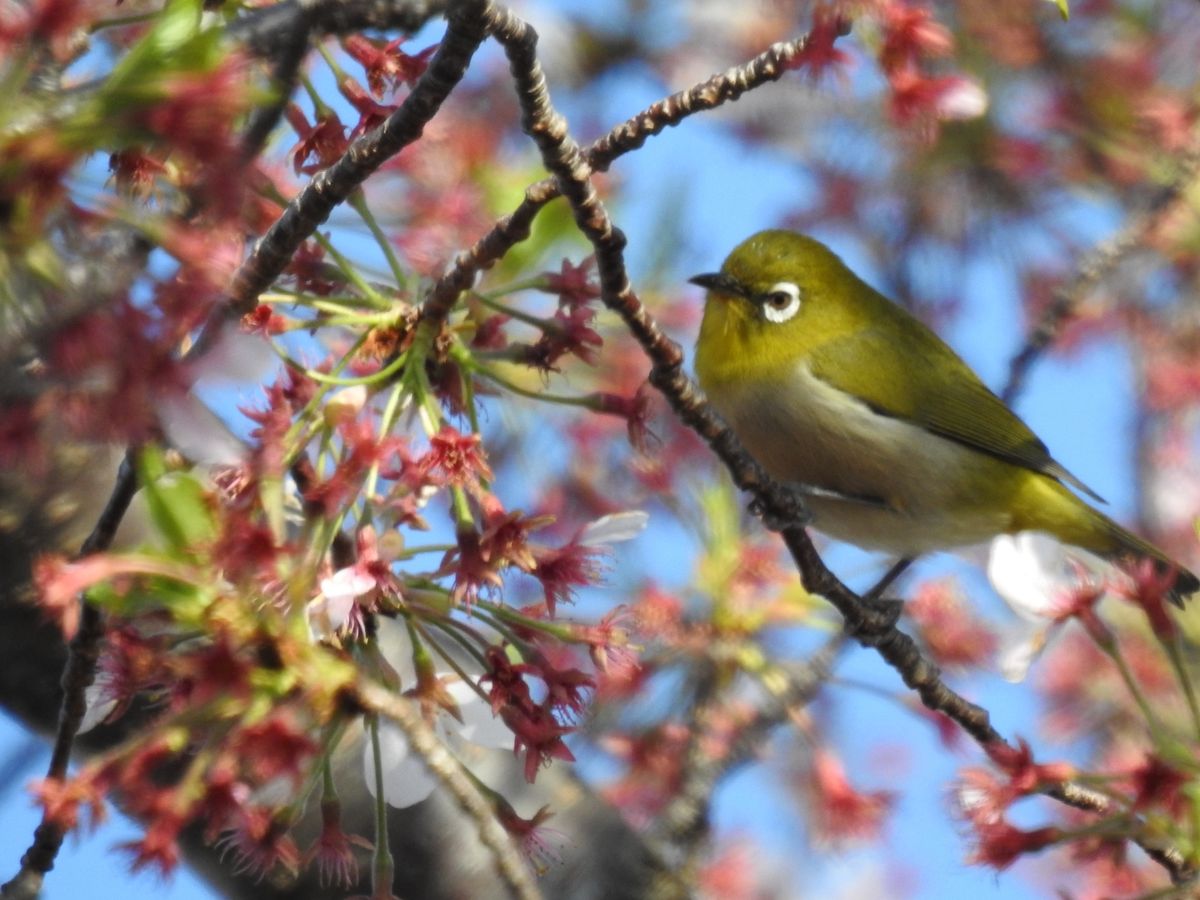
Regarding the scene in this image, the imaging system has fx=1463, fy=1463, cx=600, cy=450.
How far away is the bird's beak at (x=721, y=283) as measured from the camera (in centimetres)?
449

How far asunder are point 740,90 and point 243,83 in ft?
4.23

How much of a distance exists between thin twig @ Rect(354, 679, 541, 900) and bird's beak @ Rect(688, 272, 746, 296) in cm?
258

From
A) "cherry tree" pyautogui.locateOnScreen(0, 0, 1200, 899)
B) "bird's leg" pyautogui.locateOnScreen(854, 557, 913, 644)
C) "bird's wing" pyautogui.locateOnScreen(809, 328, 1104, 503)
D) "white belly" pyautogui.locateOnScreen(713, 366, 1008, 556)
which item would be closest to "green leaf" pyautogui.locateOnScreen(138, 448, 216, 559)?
"cherry tree" pyautogui.locateOnScreen(0, 0, 1200, 899)

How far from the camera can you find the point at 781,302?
184 inches

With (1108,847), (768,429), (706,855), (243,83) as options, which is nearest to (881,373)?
(768,429)

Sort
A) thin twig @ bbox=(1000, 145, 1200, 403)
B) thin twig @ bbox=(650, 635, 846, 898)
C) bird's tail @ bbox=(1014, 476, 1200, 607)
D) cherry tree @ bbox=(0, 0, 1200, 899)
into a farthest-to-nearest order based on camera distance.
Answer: bird's tail @ bbox=(1014, 476, 1200, 607) → thin twig @ bbox=(1000, 145, 1200, 403) → thin twig @ bbox=(650, 635, 846, 898) → cherry tree @ bbox=(0, 0, 1200, 899)

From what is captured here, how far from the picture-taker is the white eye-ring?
461 centimetres

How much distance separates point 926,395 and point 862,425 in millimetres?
412

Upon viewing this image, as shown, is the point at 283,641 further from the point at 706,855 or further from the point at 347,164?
the point at 706,855

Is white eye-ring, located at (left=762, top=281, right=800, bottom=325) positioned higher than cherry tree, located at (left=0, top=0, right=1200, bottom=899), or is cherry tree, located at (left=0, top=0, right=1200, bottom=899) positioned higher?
white eye-ring, located at (left=762, top=281, right=800, bottom=325)

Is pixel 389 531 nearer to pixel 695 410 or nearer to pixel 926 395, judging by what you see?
pixel 695 410

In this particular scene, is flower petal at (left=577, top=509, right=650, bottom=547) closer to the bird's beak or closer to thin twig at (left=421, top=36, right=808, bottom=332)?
thin twig at (left=421, top=36, right=808, bottom=332)

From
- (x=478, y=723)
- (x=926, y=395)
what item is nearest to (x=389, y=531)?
(x=478, y=723)

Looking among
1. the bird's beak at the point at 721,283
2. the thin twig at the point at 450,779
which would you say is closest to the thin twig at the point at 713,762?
the bird's beak at the point at 721,283
